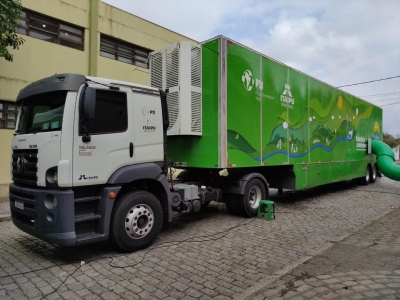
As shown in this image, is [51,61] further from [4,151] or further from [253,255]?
[253,255]

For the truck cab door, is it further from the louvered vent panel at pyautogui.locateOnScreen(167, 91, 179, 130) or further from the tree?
the tree

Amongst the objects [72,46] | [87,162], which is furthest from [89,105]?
[72,46]

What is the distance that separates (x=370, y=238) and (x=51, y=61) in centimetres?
1135

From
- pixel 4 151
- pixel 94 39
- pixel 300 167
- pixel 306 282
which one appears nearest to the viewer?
pixel 306 282

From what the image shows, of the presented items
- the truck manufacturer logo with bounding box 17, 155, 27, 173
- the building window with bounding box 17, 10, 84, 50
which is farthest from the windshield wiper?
the building window with bounding box 17, 10, 84, 50

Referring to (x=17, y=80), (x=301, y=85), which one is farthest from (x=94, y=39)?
(x=301, y=85)

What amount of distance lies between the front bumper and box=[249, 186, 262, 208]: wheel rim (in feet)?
14.8

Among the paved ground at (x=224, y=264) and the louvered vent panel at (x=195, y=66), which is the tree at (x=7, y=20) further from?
the louvered vent panel at (x=195, y=66)

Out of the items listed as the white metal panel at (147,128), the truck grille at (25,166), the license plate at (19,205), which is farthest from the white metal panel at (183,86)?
the license plate at (19,205)

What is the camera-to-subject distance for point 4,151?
10.3m

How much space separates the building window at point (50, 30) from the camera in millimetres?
10734

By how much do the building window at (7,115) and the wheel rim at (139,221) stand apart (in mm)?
7885

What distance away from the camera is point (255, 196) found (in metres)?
7.78

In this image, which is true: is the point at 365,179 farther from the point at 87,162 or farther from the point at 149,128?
the point at 87,162
